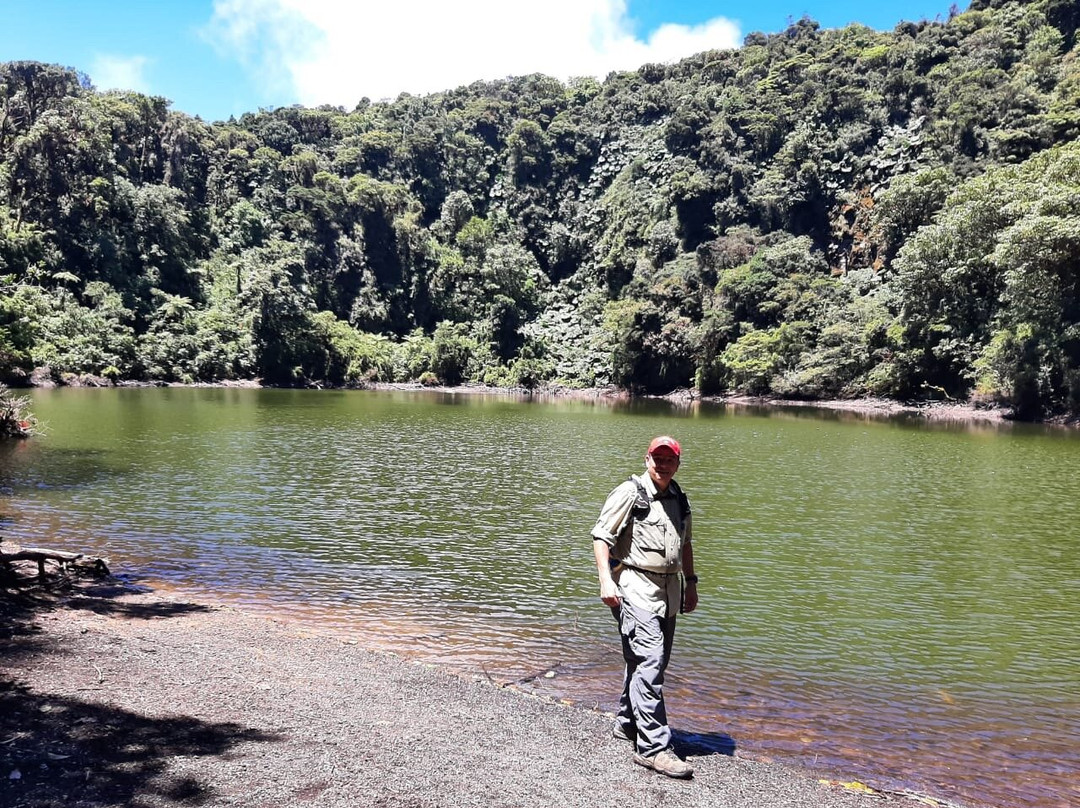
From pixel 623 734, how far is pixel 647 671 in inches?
28.7

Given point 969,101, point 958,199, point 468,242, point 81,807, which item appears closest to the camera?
point 81,807

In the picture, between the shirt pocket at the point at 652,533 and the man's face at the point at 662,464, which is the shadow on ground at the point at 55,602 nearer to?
the shirt pocket at the point at 652,533

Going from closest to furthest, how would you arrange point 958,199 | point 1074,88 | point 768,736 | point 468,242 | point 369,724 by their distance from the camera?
point 369,724 → point 768,736 → point 958,199 → point 1074,88 → point 468,242

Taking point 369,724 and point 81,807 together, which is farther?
point 369,724

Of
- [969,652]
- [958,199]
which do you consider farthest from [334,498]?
[958,199]

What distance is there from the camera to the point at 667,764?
4.93 meters

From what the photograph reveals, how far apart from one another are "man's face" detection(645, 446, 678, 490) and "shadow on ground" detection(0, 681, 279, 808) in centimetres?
338

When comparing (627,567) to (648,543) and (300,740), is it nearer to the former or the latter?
(648,543)

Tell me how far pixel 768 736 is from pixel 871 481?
16.7 m

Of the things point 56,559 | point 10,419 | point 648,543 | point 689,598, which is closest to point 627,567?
point 648,543

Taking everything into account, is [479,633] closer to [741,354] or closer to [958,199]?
[958,199]

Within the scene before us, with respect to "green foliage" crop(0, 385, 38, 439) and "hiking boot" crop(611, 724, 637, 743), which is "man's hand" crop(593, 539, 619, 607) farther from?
"green foliage" crop(0, 385, 38, 439)

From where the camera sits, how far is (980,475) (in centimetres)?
2172

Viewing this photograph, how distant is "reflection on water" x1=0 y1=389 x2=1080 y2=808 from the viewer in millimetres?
6621
